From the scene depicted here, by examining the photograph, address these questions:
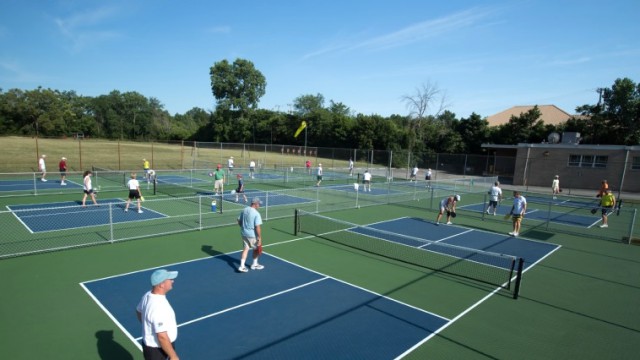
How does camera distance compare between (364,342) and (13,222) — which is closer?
(364,342)

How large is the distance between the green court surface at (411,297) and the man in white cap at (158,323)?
257 cm

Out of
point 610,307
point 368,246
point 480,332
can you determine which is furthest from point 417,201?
point 480,332

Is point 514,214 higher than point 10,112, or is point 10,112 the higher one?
point 10,112

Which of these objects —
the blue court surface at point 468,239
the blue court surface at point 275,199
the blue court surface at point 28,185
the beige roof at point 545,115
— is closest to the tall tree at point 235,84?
the beige roof at point 545,115

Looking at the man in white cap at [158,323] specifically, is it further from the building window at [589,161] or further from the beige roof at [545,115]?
the beige roof at [545,115]

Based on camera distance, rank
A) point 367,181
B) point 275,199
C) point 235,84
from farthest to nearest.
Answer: point 235,84
point 367,181
point 275,199

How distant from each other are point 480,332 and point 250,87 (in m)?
85.8

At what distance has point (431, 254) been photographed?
40.0 feet

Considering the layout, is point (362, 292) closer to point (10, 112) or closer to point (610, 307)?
point (610, 307)

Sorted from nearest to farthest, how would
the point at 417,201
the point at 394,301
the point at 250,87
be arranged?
1. the point at 394,301
2. the point at 417,201
3. the point at 250,87

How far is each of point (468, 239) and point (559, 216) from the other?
33.9 feet

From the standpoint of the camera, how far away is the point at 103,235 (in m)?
12.8

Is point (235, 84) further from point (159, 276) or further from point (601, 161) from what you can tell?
point (159, 276)

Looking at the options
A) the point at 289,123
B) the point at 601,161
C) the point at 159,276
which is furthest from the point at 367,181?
the point at 289,123
